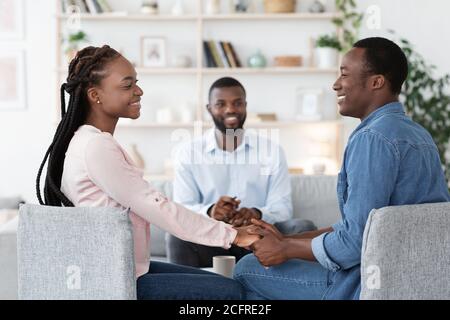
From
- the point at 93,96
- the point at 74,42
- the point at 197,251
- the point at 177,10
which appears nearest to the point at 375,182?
the point at 93,96

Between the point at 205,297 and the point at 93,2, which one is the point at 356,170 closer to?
the point at 205,297

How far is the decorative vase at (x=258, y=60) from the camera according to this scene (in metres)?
5.77

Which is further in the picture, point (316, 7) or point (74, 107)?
point (316, 7)

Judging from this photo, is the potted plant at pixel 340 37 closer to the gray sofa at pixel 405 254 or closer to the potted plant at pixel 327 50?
the potted plant at pixel 327 50

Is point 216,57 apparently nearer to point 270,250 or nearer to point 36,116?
point 36,116

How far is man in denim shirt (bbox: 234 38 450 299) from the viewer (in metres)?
1.87

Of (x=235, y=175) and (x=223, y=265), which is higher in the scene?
(x=235, y=175)

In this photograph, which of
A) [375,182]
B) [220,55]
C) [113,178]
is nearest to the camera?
[375,182]

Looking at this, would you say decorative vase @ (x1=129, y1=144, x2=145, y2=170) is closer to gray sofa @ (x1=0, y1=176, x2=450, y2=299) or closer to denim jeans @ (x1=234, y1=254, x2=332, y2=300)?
denim jeans @ (x1=234, y1=254, x2=332, y2=300)

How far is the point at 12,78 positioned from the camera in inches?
234

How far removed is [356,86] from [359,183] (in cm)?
37

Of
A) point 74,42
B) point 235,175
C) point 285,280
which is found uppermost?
point 74,42

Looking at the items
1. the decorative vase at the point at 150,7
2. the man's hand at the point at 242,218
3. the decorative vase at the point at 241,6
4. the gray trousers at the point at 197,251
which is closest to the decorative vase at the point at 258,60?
the decorative vase at the point at 241,6

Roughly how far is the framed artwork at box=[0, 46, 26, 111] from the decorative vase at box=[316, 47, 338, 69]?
2.34 m
